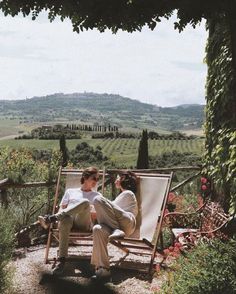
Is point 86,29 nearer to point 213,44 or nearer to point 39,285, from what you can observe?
point 39,285

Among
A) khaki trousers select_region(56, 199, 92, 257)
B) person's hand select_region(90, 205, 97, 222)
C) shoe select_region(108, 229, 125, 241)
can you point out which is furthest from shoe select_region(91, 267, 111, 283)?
person's hand select_region(90, 205, 97, 222)

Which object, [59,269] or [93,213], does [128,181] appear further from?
[59,269]

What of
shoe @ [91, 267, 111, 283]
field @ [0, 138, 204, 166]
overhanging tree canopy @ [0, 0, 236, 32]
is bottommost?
field @ [0, 138, 204, 166]

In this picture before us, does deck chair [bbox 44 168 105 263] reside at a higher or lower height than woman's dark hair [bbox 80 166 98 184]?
lower

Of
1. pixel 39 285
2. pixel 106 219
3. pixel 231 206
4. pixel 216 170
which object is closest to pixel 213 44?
pixel 216 170

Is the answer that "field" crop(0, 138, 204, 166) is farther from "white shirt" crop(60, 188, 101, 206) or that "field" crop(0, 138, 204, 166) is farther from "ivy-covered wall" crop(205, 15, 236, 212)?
"white shirt" crop(60, 188, 101, 206)

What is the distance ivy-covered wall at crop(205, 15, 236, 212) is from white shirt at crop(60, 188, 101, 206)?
175 centimetres

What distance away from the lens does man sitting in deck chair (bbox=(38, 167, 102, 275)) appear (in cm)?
552

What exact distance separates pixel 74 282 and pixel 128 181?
1504 millimetres

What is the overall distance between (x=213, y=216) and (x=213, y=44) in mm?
2617

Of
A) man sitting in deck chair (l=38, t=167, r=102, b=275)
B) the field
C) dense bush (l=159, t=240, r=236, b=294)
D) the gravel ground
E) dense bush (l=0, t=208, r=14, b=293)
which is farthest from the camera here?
the field

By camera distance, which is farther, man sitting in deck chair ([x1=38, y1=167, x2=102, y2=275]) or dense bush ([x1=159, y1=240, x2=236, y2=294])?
man sitting in deck chair ([x1=38, y1=167, x2=102, y2=275])

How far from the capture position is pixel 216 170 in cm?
696

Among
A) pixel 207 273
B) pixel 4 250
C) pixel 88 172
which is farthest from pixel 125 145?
pixel 207 273
